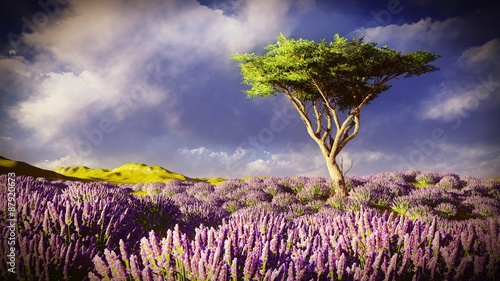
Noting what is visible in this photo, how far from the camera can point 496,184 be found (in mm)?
12102

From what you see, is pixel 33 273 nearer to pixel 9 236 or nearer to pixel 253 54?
pixel 9 236

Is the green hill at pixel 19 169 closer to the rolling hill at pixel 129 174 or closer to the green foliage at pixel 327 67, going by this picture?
the rolling hill at pixel 129 174

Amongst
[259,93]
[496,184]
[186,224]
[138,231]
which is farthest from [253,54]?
[496,184]

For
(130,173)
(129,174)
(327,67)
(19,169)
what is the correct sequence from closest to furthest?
(327,67) → (19,169) → (129,174) → (130,173)

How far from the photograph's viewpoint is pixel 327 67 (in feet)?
36.7

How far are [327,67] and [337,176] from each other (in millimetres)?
4479

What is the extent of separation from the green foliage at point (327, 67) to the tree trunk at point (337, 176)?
2.99 metres

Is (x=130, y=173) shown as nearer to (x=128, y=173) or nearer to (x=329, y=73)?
(x=128, y=173)

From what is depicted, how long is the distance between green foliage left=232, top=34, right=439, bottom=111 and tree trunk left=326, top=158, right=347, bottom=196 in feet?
9.82

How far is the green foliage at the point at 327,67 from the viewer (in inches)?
426

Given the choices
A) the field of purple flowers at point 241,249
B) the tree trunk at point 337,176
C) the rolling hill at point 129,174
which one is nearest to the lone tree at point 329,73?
the tree trunk at point 337,176

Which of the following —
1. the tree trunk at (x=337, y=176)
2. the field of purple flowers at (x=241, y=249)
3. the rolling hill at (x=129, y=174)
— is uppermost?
the rolling hill at (x=129, y=174)

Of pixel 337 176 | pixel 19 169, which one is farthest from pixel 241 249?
pixel 19 169

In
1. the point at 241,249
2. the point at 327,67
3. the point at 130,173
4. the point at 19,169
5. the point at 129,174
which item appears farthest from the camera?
the point at 130,173
